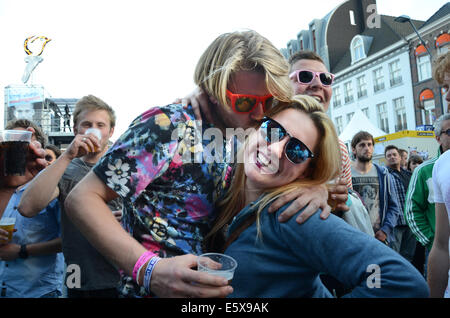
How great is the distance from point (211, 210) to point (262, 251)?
0.26 metres

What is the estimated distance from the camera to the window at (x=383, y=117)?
2285cm

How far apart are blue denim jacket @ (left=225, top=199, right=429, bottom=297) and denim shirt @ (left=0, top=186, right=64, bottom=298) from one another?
1.61m

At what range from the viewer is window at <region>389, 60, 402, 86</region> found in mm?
21250

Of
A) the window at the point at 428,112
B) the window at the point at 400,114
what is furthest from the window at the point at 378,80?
the window at the point at 428,112

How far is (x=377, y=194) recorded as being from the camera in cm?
437

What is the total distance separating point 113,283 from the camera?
7.13 ft

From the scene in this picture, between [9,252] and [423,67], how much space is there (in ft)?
74.4

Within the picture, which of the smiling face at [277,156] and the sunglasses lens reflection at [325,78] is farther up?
the sunglasses lens reflection at [325,78]

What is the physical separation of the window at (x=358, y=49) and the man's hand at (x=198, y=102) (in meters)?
25.9

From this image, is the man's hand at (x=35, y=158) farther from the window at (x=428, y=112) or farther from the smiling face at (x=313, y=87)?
the window at (x=428, y=112)

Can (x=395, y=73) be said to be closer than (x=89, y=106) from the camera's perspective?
No

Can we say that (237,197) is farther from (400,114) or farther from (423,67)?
(400,114)

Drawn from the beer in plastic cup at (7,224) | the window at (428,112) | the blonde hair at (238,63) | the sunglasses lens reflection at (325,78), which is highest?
the window at (428,112)

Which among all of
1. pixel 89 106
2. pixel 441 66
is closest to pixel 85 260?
pixel 89 106
